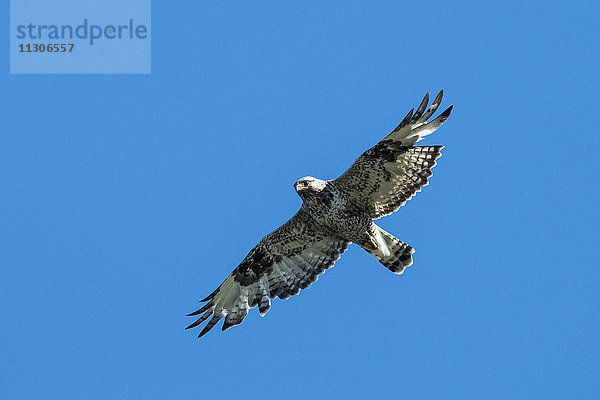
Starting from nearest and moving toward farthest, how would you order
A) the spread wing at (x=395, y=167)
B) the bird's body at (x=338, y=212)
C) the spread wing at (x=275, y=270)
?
1. the spread wing at (x=395, y=167)
2. the bird's body at (x=338, y=212)
3. the spread wing at (x=275, y=270)

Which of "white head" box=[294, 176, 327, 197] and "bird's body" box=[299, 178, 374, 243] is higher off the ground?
"white head" box=[294, 176, 327, 197]

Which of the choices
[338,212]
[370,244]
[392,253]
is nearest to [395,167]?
[338,212]

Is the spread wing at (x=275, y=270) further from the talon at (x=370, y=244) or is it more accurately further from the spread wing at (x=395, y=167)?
the spread wing at (x=395, y=167)

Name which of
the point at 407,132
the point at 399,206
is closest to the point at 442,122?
the point at 407,132

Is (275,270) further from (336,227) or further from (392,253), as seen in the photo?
(392,253)

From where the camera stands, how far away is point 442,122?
12.2 metres

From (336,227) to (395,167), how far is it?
1.24 meters

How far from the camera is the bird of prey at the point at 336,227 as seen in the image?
40.6ft

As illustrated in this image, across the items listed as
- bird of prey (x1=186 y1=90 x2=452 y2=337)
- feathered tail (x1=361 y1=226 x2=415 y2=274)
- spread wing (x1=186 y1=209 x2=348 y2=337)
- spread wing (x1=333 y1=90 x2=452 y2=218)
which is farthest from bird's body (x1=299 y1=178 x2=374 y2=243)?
spread wing (x1=186 y1=209 x2=348 y2=337)

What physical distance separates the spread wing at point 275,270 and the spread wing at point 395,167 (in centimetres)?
92

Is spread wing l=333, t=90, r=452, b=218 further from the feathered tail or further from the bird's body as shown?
the feathered tail

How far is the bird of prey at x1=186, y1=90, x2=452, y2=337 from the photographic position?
40.6ft

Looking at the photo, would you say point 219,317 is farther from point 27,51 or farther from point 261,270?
point 27,51

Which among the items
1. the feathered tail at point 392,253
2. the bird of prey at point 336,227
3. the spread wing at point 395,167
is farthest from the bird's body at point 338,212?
the feathered tail at point 392,253
